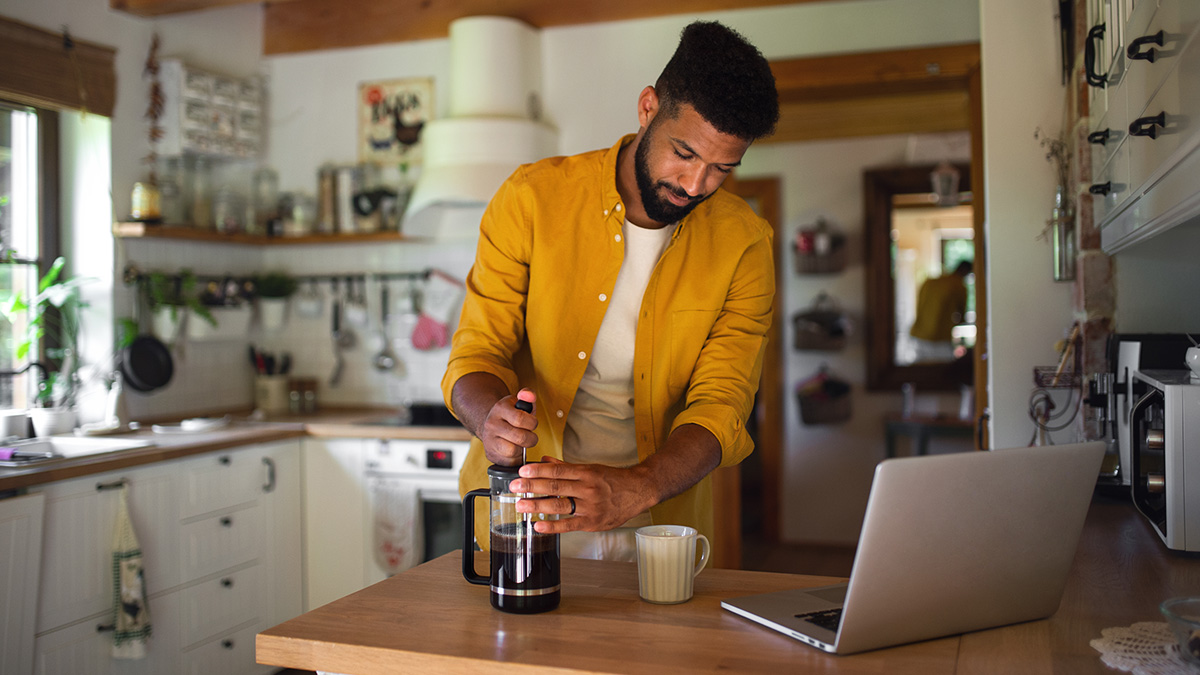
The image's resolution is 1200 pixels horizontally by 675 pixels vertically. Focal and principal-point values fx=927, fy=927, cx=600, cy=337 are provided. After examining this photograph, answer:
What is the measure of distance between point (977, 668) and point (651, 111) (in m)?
1.05

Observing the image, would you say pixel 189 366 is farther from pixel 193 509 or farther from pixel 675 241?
pixel 675 241

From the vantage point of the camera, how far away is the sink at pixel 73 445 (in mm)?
2707

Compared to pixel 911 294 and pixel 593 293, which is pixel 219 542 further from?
pixel 911 294

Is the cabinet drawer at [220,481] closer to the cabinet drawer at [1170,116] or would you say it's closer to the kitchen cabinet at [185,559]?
the kitchen cabinet at [185,559]

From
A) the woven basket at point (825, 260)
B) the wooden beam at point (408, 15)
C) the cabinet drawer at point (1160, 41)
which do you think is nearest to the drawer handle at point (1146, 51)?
the cabinet drawer at point (1160, 41)

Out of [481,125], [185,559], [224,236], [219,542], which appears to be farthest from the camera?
[224,236]

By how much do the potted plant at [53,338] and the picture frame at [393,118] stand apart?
129 cm

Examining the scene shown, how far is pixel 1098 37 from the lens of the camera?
6.73 feet

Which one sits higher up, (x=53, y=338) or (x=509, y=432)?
(x=53, y=338)

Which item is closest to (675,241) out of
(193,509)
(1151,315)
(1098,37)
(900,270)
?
(1098,37)

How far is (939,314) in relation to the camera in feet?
16.8

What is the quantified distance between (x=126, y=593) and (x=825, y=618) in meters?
2.21

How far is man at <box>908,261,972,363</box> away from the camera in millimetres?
5102

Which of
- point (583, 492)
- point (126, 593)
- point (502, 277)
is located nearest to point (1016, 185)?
point (502, 277)
